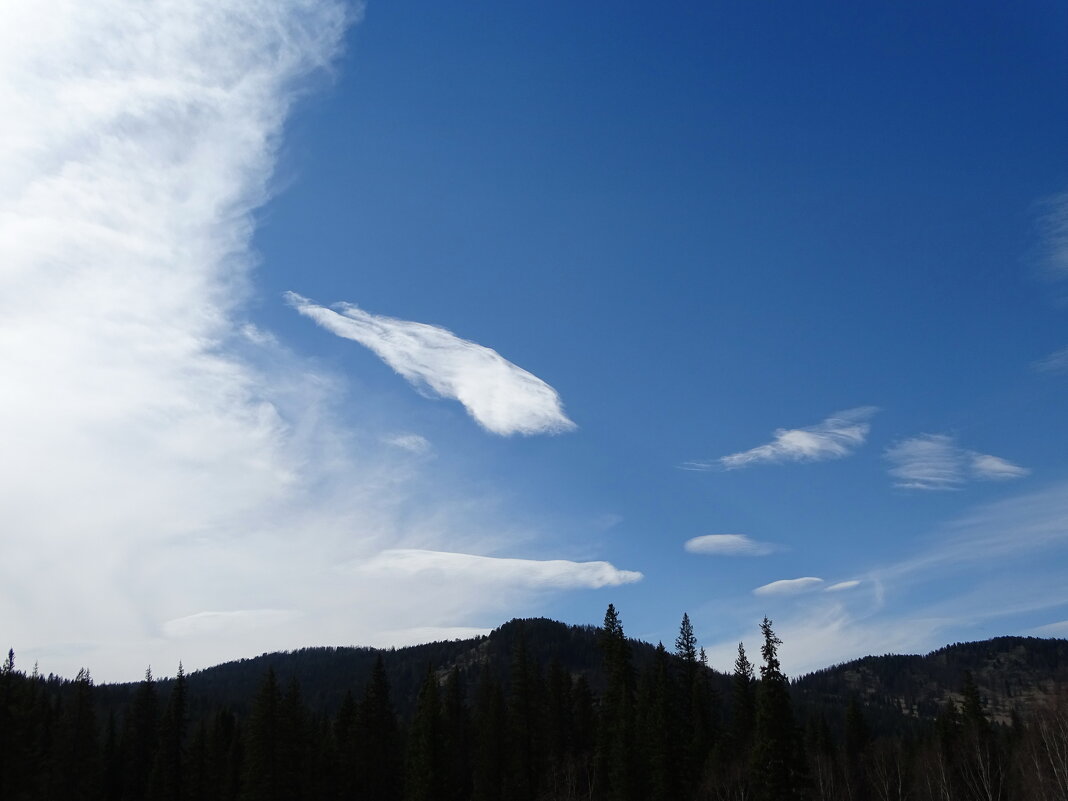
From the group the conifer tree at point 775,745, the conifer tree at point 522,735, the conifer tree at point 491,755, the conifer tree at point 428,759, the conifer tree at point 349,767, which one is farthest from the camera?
the conifer tree at point 349,767

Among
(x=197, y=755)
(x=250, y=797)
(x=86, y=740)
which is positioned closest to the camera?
(x=250, y=797)

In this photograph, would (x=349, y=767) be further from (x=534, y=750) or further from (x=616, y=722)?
(x=616, y=722)

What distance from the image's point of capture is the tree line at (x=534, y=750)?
58.1 meters

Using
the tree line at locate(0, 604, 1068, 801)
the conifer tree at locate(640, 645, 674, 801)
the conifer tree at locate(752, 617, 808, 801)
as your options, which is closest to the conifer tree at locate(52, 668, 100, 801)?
the tree line at locate(0, 604, 1068, 801)

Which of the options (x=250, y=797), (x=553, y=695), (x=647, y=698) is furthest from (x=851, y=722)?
(x=250, y=797)

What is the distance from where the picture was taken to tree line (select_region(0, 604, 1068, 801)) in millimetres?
58125

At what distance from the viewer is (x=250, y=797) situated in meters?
67.9

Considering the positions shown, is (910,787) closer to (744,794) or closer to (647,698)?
(744,794)

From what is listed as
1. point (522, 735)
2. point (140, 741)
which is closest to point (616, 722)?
point (522, 735)

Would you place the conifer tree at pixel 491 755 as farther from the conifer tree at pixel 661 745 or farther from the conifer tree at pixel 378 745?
the conifer tree at pixel 661 745

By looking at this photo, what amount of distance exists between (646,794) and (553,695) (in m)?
26.7

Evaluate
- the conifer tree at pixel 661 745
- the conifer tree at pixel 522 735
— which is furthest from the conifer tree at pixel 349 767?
the conifer tree at pixel 661 745

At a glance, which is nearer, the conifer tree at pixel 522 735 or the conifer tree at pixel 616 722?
the conifer tree at pixel 616 722

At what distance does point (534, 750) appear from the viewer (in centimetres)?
8412
